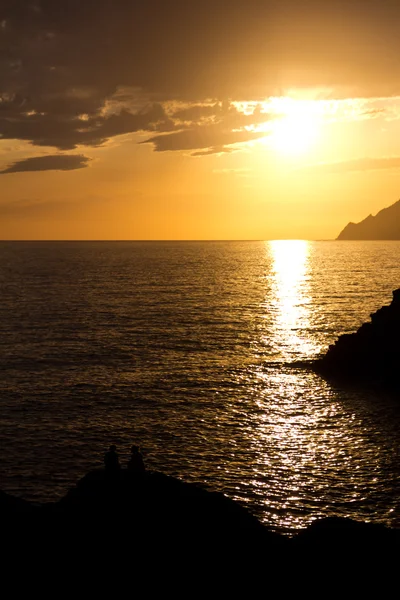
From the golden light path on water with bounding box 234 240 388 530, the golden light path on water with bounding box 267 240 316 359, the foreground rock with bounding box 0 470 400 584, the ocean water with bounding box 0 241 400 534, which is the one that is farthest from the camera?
the golden light path on water with bounding box 267 240 316 359

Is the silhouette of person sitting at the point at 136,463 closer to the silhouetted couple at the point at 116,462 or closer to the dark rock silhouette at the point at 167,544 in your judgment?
the silhouetted couple at the point at 116,462

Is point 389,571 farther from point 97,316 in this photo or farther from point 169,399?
point 97,316

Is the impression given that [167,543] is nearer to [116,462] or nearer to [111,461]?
[116,462]

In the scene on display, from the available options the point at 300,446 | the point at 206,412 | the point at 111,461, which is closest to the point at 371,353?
the point at 206,412

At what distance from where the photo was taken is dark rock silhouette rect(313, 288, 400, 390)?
70.1m

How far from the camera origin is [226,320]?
366 feet

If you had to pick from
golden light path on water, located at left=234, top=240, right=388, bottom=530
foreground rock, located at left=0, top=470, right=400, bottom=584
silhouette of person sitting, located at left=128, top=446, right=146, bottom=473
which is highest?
silhouette of person sitting, located at left=128, top=446, right=146, bottom=473

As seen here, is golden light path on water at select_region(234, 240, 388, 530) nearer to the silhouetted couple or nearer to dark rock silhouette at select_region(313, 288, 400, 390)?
dark rock silhouette at select_region(313, 288, 400, 390)

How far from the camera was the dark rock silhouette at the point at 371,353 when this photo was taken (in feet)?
230

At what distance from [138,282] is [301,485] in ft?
495

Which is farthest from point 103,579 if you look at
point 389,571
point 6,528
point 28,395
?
point 28,395

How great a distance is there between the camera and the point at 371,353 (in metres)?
72.6

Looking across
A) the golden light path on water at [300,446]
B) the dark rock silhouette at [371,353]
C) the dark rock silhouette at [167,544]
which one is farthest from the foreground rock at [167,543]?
the dark rock silhouette at [371,353]

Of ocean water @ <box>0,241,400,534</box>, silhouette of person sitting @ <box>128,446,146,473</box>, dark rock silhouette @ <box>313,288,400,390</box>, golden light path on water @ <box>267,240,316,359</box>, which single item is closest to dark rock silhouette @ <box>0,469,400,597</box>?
silhouette of person sitting @ <box>128,446,146,473</box>
